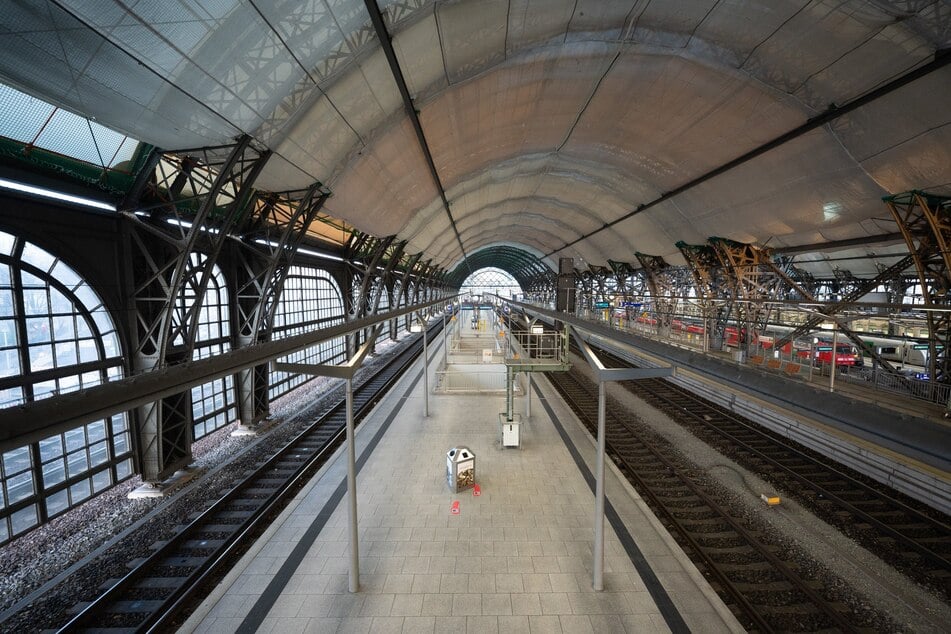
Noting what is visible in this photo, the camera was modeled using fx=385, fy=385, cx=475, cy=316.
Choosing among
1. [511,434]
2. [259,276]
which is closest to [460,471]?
[511,434]

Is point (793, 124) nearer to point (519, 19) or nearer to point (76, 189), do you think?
point (519, 19)

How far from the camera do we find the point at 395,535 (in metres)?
6.86

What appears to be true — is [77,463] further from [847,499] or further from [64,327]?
[847,499]

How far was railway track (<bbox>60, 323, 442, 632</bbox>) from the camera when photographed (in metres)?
5.42

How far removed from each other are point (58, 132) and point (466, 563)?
34.6ft

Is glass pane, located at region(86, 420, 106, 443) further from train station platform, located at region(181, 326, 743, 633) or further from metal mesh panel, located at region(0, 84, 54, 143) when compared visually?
metal mesh panel, located at region(0, 84, 54, 143)

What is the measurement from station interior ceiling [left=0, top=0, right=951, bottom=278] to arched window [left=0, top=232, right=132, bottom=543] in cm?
374

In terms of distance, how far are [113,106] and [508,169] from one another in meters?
15.2

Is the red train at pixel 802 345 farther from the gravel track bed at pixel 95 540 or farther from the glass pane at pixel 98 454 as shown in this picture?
the glass pane at pixel 98 454

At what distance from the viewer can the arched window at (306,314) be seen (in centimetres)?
1752

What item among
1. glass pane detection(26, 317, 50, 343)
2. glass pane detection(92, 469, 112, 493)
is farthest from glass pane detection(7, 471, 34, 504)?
glass pane detection(26, 317, 50, 343)

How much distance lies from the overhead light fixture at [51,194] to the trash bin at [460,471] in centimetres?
923

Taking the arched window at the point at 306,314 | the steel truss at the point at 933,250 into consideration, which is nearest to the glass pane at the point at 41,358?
the arched window at the point at 306,314

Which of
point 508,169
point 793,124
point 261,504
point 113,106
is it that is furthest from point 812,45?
point 261,504
